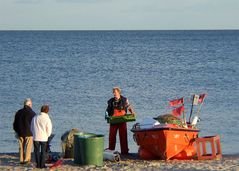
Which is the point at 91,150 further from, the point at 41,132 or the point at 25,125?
the point at 25,125

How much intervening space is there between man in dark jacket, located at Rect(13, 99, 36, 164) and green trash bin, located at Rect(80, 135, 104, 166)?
3.63ft

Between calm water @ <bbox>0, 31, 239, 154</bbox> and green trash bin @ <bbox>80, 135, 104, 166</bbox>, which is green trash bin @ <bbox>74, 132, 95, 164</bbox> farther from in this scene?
calm water @ <bbox>0, 31, 239, 154</bbox>

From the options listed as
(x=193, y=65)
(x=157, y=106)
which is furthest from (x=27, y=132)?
(x=193, y=65)

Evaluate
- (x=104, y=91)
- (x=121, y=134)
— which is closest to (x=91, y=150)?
(x=121, y=134)

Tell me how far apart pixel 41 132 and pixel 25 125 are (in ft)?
2.11

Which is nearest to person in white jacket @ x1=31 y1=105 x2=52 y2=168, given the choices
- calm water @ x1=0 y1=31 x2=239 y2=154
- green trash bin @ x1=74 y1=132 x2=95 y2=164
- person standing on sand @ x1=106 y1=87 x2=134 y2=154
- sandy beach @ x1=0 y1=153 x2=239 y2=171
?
sandy beach @ x1=0 y1=153 x2=239 y2=171

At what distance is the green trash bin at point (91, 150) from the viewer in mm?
14789

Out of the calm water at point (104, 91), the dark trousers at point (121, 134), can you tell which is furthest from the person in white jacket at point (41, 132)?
the calm water at point (104, 91)

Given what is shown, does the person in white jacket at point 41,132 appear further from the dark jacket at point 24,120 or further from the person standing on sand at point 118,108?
the person standing on sand at point 118,108

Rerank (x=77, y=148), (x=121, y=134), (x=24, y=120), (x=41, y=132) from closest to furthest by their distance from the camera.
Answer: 1. (x=41, y=132)
2. (x=24, y=120)
3. (x=77, y=148)
4. (x=121, y=134)

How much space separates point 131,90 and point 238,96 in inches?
216

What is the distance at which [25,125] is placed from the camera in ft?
48.5

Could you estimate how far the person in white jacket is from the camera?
14.2 meters

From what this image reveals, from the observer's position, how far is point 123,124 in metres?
16.3
